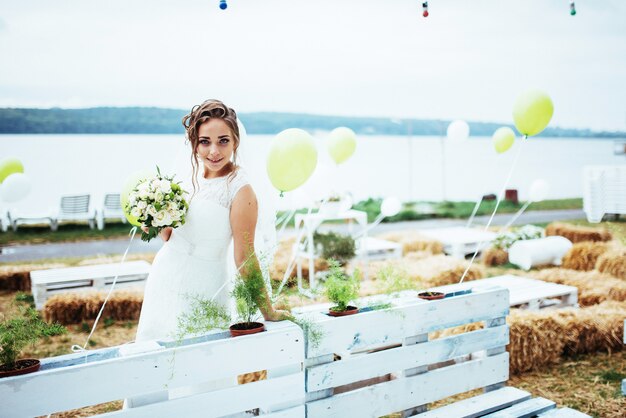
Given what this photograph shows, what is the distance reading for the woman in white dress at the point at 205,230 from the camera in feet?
7.25

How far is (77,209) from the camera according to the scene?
42.0 ft

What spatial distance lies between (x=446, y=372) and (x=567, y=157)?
122ft

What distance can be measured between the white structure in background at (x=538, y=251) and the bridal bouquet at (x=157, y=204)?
6153 millimetres

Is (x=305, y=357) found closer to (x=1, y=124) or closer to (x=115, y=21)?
(x=115, y=21)

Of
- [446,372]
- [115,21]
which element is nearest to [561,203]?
[115,21]

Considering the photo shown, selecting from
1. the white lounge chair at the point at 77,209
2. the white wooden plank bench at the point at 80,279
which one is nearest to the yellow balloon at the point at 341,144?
the white wooden plank bench at the point at 80,279

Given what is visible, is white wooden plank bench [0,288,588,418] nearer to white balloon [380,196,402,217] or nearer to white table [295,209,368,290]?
white table [295,209,368,290]

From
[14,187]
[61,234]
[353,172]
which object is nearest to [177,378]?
[14,187]

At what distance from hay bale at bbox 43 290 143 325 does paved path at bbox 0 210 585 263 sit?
2282 millimetres

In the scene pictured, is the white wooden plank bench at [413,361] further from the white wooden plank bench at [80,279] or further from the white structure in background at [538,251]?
the white structure in background at [538,251]

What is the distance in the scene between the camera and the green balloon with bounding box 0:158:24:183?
486cm

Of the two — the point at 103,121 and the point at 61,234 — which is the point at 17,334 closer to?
the point at 61,234

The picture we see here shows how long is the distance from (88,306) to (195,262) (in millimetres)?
3466

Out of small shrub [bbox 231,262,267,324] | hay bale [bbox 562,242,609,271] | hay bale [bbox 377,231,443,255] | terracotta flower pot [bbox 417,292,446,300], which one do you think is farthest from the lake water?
small shrub [bbox 231,262,267,324]
